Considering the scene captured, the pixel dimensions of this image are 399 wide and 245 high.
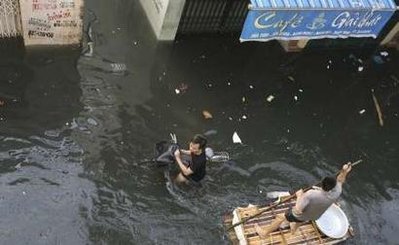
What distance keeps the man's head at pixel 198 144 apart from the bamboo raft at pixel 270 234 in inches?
60.6

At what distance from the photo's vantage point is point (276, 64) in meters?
14.4

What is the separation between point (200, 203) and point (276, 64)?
5567 mm

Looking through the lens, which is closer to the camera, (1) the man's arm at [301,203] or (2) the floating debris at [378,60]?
(1) the man's arm at [301,203]

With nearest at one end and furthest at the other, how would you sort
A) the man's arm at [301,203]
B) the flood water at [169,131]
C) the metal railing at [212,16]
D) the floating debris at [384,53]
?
1. the man's arm at [301,203]
2. the flood water at [169,131]
3. the metal railing at [212,16]
4. the floating debris at [384,53]

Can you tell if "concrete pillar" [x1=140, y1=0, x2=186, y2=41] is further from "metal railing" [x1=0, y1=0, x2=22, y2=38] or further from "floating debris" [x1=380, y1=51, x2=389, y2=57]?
"floating debris" [x1=380, y1=51, x2=389, y2=57]

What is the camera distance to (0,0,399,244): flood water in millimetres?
9859

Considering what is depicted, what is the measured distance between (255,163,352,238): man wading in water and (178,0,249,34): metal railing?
252 inches

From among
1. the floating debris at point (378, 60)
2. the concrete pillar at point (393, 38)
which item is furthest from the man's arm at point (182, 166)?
the concrete pillar at point (393, 38)

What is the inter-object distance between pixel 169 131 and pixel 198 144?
2.47m

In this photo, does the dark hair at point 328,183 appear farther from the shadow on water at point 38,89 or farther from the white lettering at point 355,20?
the shadow on water at point 38,89

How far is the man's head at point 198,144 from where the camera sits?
30.2ft

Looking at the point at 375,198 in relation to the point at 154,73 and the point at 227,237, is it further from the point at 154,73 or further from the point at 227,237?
the point at 154,73

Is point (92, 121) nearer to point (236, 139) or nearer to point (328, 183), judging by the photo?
point (236, 139)

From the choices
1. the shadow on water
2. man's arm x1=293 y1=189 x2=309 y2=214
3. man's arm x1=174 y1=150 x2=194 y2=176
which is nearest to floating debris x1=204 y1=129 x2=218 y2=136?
man's arm x1=174 y1=150 x2=194 y2=176
